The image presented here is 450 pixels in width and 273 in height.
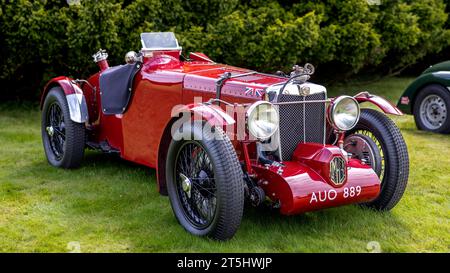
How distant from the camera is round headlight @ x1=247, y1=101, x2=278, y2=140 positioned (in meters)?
3.91

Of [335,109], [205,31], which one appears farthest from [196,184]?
[205,31]

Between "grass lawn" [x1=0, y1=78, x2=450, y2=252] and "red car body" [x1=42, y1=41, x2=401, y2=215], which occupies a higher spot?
"red car body" [x1=42, y1=41, x2=401, y2=215]

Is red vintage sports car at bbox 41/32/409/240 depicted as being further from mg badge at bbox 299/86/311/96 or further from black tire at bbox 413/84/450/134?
black tire at bbox 413/84/450/134

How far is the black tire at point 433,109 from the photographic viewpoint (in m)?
7.82

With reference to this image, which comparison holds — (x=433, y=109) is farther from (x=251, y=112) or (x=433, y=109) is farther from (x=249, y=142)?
(x=251, y=112)

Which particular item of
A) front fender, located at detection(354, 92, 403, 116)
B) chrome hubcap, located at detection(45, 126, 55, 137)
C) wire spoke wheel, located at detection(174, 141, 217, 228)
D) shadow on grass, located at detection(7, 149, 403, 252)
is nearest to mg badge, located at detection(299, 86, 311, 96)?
front fender, located at detection(354, 92, 403, 116)

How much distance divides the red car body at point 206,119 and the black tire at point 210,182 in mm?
142

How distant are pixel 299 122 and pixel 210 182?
83 cm

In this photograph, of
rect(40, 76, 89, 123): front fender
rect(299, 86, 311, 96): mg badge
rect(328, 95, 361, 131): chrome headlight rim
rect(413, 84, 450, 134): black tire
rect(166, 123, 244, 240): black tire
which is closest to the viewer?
rect(166, 123, 244, 240): black tire

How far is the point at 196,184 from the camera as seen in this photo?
4117 mm

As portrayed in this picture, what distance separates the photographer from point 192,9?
907cm

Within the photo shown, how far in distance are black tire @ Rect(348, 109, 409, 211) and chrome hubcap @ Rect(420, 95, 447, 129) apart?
3.77 meters

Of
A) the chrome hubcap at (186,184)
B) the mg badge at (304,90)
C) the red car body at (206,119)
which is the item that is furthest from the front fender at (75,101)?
the mg badge at (304,90)

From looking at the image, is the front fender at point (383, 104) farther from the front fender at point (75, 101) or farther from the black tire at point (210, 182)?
the front fender at point (75, 101)
